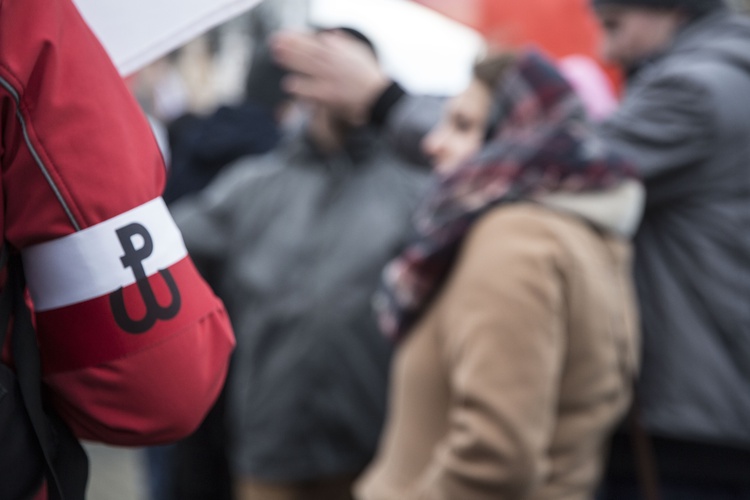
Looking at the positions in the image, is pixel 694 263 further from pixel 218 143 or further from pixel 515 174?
pixel 218 143

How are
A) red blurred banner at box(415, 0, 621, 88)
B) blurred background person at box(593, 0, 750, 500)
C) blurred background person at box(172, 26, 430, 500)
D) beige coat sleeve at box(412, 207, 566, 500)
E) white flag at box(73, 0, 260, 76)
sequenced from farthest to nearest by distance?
red blurred banner at box(415, 0, 621, 88)
blurred background person at box(172, 26, 430, 500)
blurred background person at box(593, 0, 750, 500)
beige coat sleeve at box(412, 207, 566, 500)
white flag at box(73, 0, 260, 76)

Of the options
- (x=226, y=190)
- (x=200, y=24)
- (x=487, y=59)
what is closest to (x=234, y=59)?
(x=226, y=190)

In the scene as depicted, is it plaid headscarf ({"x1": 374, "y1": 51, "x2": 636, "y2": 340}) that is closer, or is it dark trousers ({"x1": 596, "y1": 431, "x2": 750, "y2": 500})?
plaid headscarf ({"x1": 374, "y1": 51, "x2": 636, "y2": 340})

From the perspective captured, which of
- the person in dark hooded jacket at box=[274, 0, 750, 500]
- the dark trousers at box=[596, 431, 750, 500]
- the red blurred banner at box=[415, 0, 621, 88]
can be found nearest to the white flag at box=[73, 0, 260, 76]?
the person in dark hooded jacket at box=[274, 0, 750, 500]

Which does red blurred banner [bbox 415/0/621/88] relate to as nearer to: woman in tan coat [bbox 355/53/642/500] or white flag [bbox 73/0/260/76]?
woman in tan coat [bbox 355/53/642/500]

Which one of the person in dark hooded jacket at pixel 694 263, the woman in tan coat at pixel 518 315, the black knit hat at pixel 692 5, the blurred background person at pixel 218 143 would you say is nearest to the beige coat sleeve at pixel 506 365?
the woman in tan coat at pixel 518 315

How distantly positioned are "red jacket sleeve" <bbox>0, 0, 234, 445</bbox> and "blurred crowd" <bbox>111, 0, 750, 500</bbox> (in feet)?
2.86

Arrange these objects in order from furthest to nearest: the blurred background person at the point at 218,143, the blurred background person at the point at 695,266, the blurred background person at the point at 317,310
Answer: the blurred background person at the point at 218,143 < the blurred background person at the point at 317,310 < the blurred background person at the point at 695,266

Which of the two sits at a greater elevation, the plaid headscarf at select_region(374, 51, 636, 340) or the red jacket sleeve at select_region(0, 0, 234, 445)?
the red jacket sleeve at select_region(0, 0, 234, 445)

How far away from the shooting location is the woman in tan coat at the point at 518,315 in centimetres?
192

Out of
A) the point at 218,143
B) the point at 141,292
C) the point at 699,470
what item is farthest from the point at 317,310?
the point at 141,292

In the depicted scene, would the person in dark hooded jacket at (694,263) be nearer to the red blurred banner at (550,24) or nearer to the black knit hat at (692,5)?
the black knit hat at (692,5)

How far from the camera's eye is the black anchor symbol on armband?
3.71 ft

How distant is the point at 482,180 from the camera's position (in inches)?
83.1
